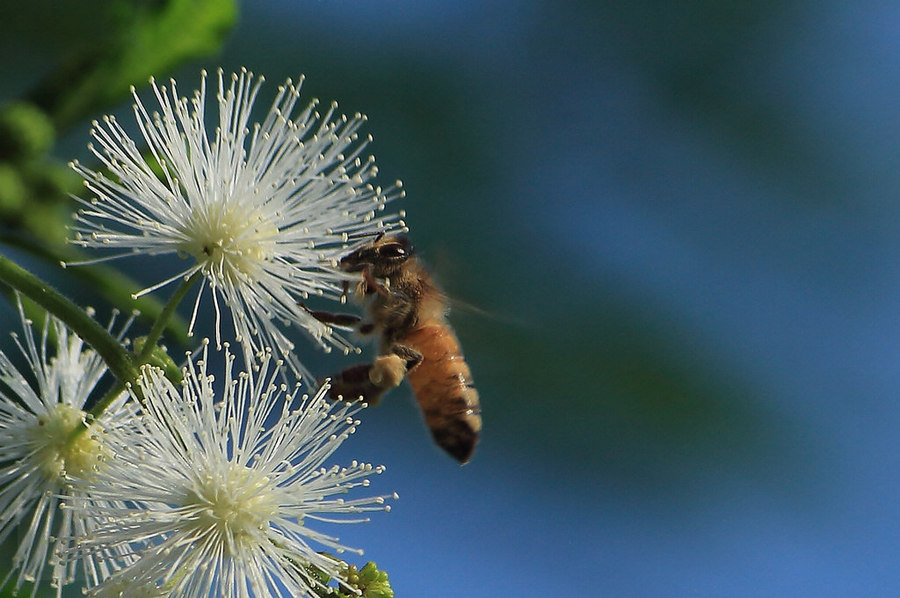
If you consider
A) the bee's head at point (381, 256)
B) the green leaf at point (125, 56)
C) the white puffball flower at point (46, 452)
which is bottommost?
the white puffball flower at point (46, 452)

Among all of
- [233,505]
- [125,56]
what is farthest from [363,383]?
[125,56]

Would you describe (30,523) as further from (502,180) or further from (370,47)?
(502,180)

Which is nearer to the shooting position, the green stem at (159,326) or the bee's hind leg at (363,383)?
the green stem at (159,326)

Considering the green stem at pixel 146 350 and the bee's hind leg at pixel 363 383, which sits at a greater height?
the bee's hind leg at pixel 363 383

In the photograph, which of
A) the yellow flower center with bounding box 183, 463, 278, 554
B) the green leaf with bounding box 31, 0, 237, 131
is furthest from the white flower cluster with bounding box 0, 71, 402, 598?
the green leaf with bounding box 31, 0, 237, 131

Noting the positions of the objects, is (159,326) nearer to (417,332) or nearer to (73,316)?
(73,316)

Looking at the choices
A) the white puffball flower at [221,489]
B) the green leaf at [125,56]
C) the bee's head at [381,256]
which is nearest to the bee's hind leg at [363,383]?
the white puffball flower at [221,489]

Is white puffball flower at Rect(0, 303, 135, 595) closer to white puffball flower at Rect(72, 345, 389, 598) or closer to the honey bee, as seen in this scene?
white puffball flower at Rect(72, 345, 389, 598)

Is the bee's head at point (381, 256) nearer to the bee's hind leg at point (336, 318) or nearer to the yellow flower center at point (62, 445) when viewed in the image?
the bee's hind leg at point (336, 318)
